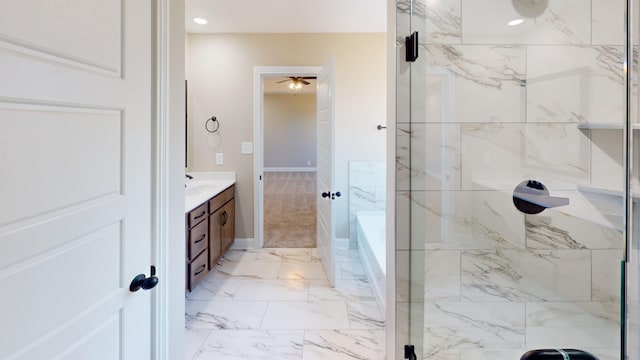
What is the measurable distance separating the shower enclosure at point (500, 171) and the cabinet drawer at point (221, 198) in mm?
2043

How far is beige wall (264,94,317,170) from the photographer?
11.2 m

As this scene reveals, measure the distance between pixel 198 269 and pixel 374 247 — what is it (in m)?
1.53

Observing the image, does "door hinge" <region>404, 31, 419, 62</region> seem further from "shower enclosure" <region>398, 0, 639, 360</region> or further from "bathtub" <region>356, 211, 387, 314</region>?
"bathtub" <region>356, 211, 387, 314</region>

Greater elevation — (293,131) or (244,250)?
(293,131)

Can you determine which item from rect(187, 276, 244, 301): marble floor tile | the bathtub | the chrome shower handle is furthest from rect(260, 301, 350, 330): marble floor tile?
the chrome shower handle

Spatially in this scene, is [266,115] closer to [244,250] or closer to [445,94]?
[244,250]

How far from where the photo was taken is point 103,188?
3.27ft

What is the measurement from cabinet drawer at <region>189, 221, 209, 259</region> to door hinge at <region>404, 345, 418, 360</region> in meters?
1.73

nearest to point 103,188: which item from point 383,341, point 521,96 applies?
point 521,96

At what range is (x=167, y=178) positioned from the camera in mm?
1324

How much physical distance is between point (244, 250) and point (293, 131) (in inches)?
305

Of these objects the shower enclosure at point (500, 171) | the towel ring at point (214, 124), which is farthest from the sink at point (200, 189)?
the shower enclosure at point (500, 171)

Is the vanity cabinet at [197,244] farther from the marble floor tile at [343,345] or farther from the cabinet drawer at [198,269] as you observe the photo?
the marble floor tile at [343,345]

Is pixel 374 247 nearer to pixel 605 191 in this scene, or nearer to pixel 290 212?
pixel 605 191
